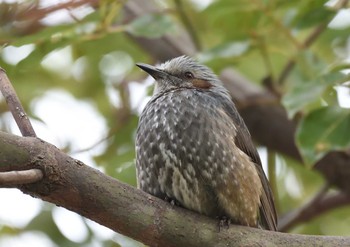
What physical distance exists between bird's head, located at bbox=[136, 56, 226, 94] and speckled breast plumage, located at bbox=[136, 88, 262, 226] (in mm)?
507

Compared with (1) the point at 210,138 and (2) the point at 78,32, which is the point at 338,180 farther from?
(2) the point at 78,32

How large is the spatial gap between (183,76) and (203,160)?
1.10 meters

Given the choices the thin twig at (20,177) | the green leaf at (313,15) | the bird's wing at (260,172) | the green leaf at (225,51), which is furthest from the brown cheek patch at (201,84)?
the thin twig at (20,177)

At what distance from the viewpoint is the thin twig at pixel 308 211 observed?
207 inches

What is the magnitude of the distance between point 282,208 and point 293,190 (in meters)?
0.20

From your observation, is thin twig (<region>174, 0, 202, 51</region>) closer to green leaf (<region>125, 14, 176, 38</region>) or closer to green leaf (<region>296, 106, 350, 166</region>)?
green leaf (<region>125, 14, 176, 38</region>)

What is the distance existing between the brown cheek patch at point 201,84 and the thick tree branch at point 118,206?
135cm

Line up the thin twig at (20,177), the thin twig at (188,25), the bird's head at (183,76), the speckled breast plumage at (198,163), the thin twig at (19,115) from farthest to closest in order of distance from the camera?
the thin twig at (188,25) → the bird's head at (183,76) → the speckled breast plumage at (198,163) → the thin twig at (19,115) → the thin twig at (20,177)

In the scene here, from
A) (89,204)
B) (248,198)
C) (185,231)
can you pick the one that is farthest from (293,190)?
(89,204)

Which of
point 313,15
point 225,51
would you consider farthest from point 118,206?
point 313,15

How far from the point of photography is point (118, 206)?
3.22 m

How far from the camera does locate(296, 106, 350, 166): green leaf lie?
438 centimetres

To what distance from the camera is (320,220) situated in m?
5.94

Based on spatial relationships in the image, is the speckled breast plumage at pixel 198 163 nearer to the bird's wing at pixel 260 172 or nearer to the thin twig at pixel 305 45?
the bird's wing at pixel 260 172
